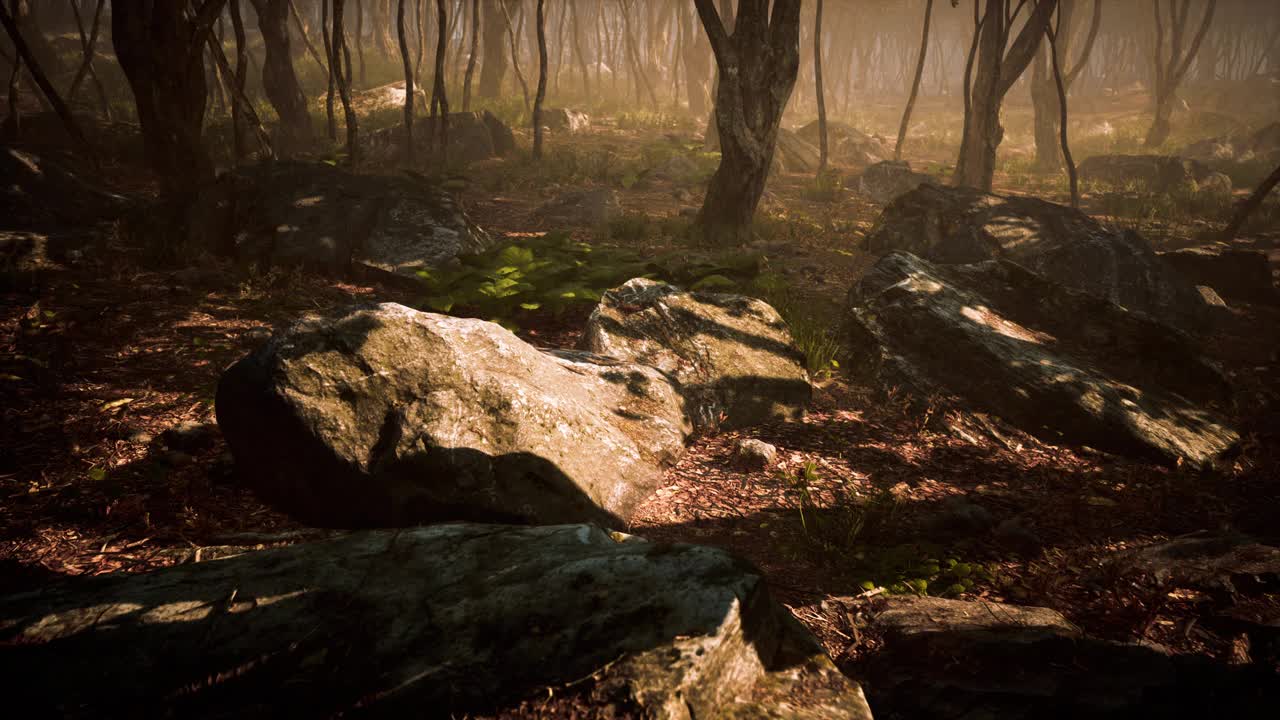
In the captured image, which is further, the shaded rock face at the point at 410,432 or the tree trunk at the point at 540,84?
the tree trunk at the point at 540,84

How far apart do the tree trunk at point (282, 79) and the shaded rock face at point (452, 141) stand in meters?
1.38

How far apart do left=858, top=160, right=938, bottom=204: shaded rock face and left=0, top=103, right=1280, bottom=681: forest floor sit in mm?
7854

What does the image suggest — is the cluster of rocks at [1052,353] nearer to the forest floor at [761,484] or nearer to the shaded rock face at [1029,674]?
the forest floor at [761,484]

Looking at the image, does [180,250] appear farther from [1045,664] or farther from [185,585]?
[1045,664]

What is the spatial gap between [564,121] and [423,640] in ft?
58.1

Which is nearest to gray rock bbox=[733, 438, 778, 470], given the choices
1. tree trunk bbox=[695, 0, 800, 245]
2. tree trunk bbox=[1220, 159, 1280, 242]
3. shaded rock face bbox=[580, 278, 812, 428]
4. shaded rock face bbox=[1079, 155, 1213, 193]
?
shaded rock face bbox=[580, 278, 812, 428]

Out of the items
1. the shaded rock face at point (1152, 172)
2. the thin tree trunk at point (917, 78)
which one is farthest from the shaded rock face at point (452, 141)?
the shaded rock face at point (1152, 172)

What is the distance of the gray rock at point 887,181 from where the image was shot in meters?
12.7

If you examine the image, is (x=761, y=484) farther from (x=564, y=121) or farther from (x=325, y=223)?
(x=564, y=121)

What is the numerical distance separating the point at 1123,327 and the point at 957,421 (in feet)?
6.96

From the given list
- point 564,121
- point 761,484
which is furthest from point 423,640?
point 564,121

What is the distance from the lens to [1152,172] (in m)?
14.2

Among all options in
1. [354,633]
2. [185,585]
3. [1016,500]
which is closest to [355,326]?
[185,585]

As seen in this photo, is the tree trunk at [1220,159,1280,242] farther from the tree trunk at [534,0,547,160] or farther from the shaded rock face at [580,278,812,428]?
the tree trunk at [534,0,547,160]
